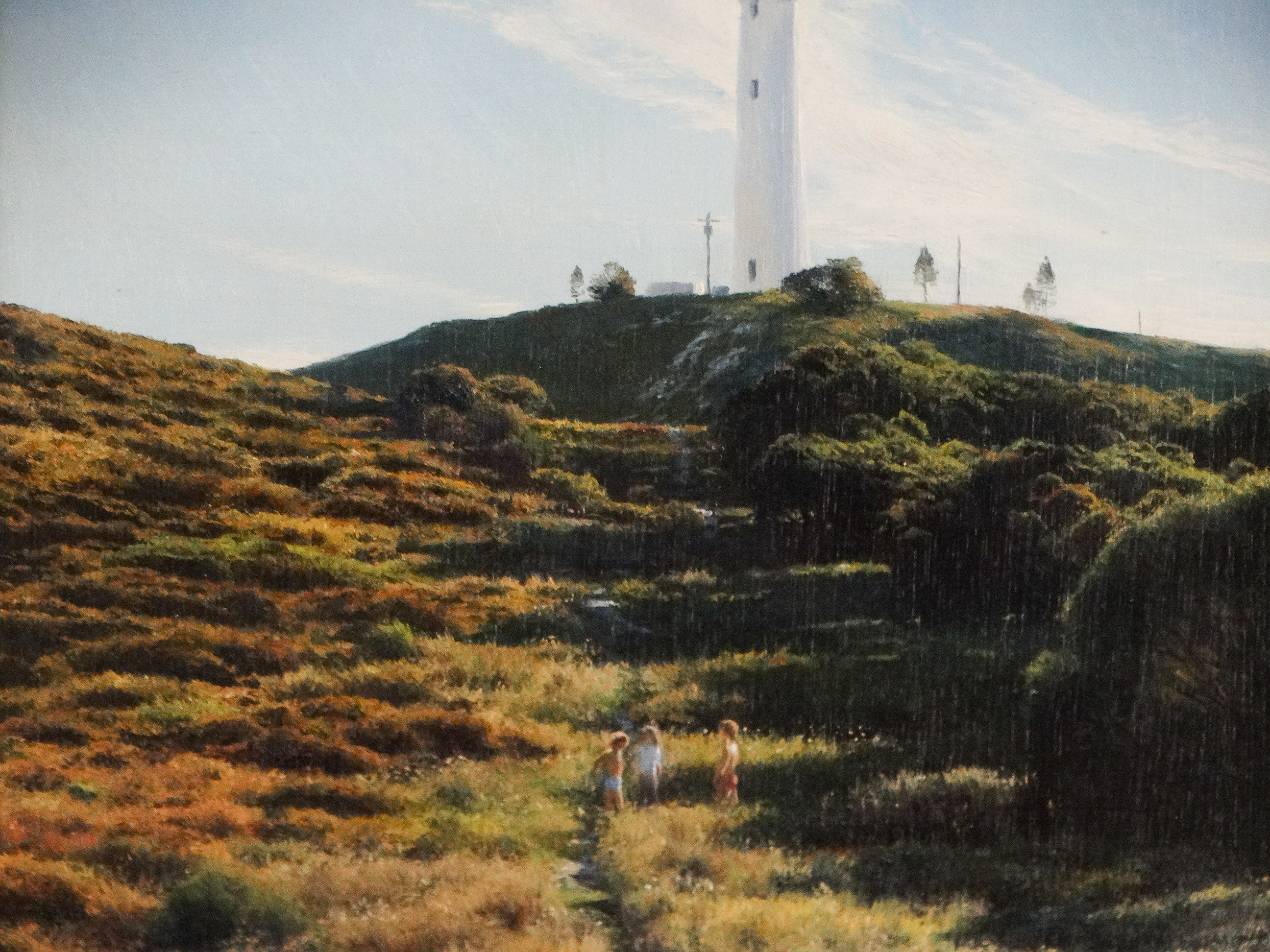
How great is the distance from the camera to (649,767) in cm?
884

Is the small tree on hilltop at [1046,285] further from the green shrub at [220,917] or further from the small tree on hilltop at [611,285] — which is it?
the green shrub at [220,917]

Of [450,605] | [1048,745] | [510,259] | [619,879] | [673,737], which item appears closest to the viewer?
[619,879]

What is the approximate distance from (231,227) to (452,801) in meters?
6.78

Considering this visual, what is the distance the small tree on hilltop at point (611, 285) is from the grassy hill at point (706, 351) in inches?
20.5

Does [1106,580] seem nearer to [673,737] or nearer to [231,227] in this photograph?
[673,737]

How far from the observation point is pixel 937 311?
18172mm

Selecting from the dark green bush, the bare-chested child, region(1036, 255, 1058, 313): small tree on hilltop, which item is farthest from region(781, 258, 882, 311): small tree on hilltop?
the bare-chested child

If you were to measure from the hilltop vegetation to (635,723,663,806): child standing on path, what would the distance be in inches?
11.7

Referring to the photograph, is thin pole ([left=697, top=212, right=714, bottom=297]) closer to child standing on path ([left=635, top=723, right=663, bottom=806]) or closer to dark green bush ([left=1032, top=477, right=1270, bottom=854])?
child standing on path ([left=635, top=723, right=663, bottom=806])

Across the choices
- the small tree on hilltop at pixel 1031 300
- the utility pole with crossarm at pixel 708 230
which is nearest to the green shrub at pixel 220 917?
the utility pole with crossarm at pixel 708 230

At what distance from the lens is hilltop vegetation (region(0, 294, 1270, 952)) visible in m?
7.36

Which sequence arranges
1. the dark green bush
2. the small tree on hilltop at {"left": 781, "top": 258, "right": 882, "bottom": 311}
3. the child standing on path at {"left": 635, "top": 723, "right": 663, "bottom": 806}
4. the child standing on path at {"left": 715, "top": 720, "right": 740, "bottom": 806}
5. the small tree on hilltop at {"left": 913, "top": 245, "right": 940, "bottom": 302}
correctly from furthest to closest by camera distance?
the small tree on hilltop at {"left": 781, "top": 258, "right": 882, "bottom": 311}
the small tree on hilltop at {"left": 913, "top": 245, "right": 940, "bottom": 302}
the child standing on path at {"left": 715, "top": 720, "right": 740, "bottom": 806}
the child standing on path at {"left": 635, "top": 723, "right": 663, "bottom": 806}
the dark green bush

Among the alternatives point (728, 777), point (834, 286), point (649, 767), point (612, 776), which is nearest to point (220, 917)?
point (612, 776)

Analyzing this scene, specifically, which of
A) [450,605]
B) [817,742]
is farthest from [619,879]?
[450,605]
